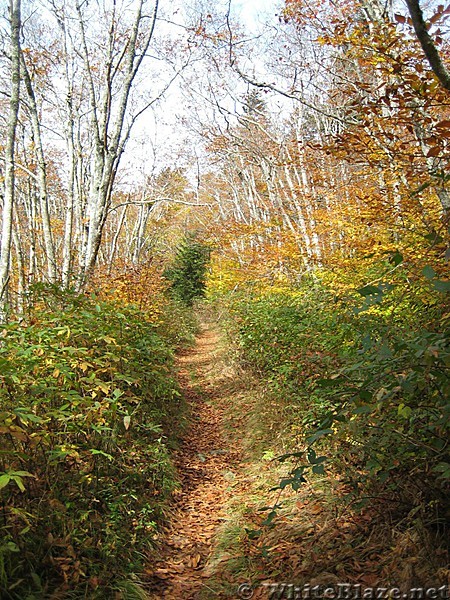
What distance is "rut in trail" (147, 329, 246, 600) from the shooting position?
127 inches

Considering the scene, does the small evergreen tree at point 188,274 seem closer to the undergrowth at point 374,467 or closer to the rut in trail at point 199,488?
the rut in trail at point 199,488

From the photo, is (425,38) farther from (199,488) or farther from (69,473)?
(199,488)

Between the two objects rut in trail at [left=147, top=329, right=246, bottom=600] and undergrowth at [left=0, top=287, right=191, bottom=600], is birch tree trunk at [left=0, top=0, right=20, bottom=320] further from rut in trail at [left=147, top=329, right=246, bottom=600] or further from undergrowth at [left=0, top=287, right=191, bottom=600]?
rut in trail at [left=147, top=329, right=246, bottom=600]

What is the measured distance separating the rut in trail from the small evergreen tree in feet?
28.0

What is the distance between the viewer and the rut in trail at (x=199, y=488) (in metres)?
3.22

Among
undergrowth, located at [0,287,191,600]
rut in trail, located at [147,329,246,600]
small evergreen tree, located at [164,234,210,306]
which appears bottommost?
rut in trail, located at [147,329,246,600]

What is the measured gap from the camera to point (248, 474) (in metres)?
4.84

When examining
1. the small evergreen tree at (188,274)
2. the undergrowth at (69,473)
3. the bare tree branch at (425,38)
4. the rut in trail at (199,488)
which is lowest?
the rut in trail at (199,488)

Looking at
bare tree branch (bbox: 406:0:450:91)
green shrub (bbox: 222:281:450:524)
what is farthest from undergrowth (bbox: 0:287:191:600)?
bare tree branch (bbox: 406:0:450:91)

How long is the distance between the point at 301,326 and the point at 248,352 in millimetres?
2114

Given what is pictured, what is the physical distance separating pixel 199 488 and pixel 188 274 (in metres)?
13.2

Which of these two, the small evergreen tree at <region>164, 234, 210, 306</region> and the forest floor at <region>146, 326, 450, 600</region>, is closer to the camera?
the forest floor at <region>146, 326, 450, 600</region>

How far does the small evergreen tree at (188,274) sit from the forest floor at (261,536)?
11452 millimetres

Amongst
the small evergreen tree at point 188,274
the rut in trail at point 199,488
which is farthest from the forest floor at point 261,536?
the small evergreen tree at point 188,274
